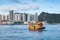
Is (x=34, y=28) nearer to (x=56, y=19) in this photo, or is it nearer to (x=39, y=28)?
(x=39, y=28)

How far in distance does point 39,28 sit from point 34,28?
16.4 ft

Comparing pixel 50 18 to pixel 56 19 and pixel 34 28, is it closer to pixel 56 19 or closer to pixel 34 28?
pixel 56 19

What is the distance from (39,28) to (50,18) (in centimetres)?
11847

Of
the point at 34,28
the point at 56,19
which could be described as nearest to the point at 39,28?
the point at 34,28

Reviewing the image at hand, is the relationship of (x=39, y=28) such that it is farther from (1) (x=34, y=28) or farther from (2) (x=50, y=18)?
(2) (x=50, y=18)

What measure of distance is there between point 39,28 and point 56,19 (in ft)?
375

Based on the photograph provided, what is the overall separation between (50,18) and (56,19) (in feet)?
21.2

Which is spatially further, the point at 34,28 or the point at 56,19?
the point at 56,19

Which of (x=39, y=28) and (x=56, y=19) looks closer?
(x=39, y=28)

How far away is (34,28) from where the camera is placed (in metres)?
86.7

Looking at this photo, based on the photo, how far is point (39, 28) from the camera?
81.9 meters

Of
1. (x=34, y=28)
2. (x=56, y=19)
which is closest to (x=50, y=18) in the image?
(x=56, y=19)

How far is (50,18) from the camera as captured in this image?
655 ft
